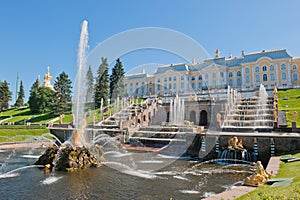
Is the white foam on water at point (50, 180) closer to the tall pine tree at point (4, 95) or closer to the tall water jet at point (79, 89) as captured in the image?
the tall water jet at point (79, 89)

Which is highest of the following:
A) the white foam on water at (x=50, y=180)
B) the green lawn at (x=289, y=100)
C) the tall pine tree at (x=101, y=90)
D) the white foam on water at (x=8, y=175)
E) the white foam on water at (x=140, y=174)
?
the tall pine tree at (x=101, y=90)

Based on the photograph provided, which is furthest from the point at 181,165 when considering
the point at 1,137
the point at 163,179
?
the point at 1,137

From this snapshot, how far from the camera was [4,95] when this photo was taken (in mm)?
60094

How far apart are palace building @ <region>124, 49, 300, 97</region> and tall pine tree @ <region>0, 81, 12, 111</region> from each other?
31.8 m

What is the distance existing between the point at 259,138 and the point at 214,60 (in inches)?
1731

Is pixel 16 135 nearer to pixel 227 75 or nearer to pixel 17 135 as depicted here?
pixel 17 135

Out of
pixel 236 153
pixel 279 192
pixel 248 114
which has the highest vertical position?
pixel 248 114

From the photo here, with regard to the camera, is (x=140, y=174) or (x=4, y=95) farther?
(x=4, y=95)


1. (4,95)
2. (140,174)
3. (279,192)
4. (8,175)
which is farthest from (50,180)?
(4,95)

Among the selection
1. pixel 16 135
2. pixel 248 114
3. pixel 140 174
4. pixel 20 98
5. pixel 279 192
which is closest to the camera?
pixel 279 192

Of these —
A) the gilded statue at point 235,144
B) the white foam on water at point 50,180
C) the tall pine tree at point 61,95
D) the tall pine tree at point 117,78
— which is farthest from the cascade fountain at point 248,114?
the tall pine tree at point 61,95

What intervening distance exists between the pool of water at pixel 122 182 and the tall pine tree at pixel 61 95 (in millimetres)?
32774

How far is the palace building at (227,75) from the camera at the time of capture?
4778cm

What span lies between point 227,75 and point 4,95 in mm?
56774
